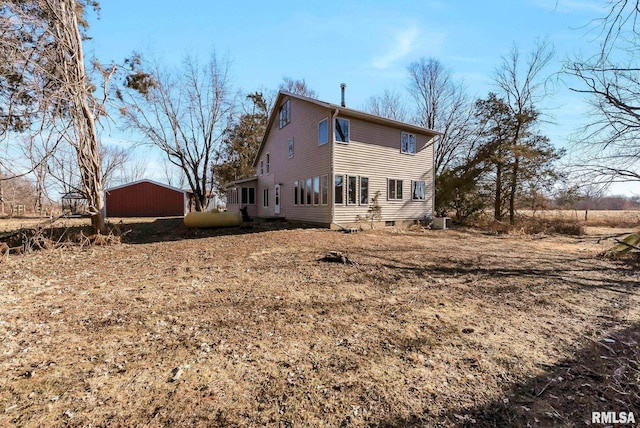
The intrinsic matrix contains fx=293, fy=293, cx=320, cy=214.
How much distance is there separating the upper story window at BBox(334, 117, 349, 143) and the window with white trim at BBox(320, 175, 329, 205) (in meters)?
1.76

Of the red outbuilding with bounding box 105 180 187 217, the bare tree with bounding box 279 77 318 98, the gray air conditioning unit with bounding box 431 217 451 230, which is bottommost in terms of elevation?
the gray air conditioning unit with bounding box 431 217 451 230

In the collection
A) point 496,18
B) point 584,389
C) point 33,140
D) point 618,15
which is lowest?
point 584,389

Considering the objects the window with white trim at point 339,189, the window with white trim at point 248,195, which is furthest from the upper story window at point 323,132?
the window with white trim at point 248,195

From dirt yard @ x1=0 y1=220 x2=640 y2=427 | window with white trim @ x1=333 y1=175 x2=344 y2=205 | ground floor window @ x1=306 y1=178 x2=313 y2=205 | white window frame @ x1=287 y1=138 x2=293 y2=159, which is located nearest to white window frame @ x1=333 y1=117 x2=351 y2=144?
window with white trim @ x1=333 y1=175 x2=344 y2=205

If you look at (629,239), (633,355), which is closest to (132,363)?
(633,355)

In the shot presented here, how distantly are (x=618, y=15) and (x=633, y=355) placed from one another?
11.3ft

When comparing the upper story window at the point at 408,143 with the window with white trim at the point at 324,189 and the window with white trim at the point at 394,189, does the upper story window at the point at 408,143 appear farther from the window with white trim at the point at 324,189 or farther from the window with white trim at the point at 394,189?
the window with white trim at the point at 324,189

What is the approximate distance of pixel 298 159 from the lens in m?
15.3

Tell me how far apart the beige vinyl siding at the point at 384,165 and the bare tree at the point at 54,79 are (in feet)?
27.0

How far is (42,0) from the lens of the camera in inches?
262

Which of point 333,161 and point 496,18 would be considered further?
point 333,161

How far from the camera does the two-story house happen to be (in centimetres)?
1262

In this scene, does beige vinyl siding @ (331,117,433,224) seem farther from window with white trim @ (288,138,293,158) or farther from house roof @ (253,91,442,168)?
window with white trim @ (288,138,293,158)

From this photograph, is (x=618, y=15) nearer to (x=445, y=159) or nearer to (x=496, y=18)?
(x=496, y=18)
